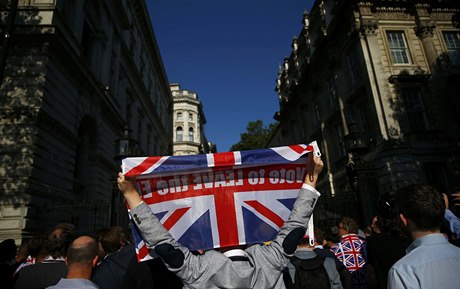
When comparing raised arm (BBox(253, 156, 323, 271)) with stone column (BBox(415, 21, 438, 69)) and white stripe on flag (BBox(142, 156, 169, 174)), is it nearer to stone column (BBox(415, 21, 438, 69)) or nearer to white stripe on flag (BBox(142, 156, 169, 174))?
white stripe on flag (BBox(142, 156, 169, 174))

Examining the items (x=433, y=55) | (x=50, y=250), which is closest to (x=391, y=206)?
(x=50, y=250)

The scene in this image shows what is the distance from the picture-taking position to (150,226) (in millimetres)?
1913

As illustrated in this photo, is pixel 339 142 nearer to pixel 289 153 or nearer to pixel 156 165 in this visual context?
pixel 289 153

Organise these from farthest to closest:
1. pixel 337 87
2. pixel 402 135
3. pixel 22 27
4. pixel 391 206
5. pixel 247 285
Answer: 1. pixel 337 87
2. pixel 402 135
3. pixel 22 27
4. pixel 391 206
5. pixel 247 285

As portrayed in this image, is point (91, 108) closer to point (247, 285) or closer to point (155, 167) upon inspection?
point (155, 167)

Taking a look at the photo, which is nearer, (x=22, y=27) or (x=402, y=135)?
(x=22, y=27)

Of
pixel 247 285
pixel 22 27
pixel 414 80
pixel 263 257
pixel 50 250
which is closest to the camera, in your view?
pixel 247 285

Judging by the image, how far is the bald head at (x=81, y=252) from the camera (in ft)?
7.41

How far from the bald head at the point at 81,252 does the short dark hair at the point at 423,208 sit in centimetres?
246

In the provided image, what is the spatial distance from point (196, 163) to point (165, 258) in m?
0.90

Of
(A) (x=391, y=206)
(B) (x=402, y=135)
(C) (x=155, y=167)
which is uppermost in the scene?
(B) (x=402, y=135)

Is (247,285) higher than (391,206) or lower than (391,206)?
lower

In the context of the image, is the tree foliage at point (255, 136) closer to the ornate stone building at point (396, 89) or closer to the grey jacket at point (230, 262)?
the ornate stone building at point (396, 89)

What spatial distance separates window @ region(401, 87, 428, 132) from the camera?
16812 mm
